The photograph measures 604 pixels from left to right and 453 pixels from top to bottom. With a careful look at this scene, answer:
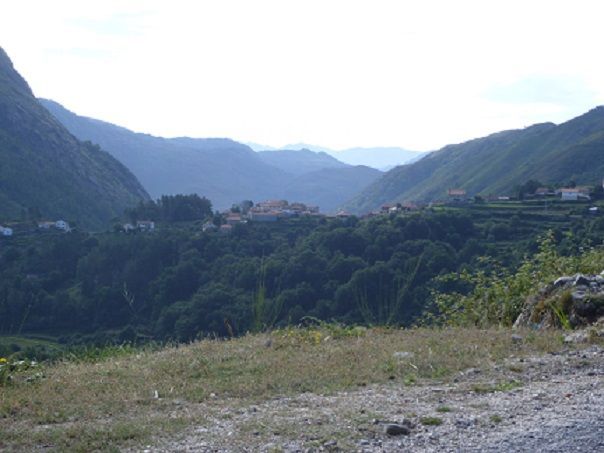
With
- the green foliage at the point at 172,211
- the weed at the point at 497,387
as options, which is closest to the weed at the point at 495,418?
the weed at the point at 497,387

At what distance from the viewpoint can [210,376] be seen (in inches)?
215

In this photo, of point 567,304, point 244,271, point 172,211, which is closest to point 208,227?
point 172,211

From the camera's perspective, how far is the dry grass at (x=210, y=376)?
163 inches

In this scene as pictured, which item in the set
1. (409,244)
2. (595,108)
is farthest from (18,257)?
(595,108)

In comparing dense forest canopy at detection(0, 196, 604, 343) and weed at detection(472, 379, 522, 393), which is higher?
weed at detection(472, 379, 522, 393)

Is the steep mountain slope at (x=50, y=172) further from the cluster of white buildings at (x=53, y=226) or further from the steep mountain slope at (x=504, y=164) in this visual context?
the steep mountain slope at (x=504, y=164)

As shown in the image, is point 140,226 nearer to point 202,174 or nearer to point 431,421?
point 431,421

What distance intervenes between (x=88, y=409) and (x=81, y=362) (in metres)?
2.00

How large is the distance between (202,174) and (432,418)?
178 metres

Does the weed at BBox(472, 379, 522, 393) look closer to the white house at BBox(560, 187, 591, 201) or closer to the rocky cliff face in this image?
the rocky cliff face

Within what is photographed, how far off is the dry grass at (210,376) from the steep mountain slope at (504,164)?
5923 centimetres

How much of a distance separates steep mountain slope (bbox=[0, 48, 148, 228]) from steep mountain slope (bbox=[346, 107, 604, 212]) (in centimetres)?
3861

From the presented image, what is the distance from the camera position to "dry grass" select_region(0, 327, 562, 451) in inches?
163

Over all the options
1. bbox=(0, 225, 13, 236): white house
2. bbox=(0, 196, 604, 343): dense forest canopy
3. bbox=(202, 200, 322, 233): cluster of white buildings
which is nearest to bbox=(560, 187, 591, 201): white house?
bbox=(0, 196, 604, 343): dense forest canopy
